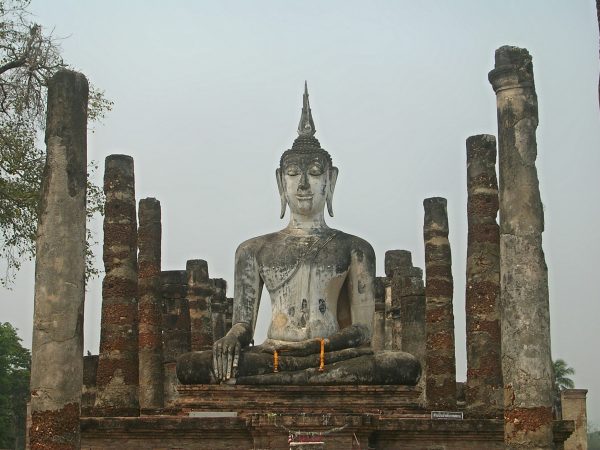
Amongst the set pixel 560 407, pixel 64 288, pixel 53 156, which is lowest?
pixel 560 407

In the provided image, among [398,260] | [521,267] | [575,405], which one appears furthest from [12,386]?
[521,267]

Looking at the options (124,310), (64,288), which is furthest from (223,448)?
(124,310)

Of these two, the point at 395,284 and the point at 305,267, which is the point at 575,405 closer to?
the point at 395,284

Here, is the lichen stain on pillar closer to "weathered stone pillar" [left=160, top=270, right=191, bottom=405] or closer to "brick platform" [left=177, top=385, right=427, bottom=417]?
"weathered stone pillar" [left=160, top=270, right=191, bottom=405]

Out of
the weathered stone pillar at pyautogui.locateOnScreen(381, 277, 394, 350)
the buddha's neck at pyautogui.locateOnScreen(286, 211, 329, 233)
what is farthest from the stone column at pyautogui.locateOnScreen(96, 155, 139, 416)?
the weathered stone pillar at pyautogui.locateOnScreen(381, 277, 394, 350)

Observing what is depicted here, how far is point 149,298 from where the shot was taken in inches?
718

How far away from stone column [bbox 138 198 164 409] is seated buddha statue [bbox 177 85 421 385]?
6.48 metres

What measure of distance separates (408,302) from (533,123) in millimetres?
11725

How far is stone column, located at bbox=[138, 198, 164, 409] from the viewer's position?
59.6 feet

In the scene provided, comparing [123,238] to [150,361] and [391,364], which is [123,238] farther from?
[391,364]

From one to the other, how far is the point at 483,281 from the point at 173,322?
317 inches

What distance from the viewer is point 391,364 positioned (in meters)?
10.8

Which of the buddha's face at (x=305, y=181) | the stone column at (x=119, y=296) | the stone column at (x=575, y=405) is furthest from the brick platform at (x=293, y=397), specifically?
the stone column at (x=575, y=405)

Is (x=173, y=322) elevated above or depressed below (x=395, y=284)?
below
